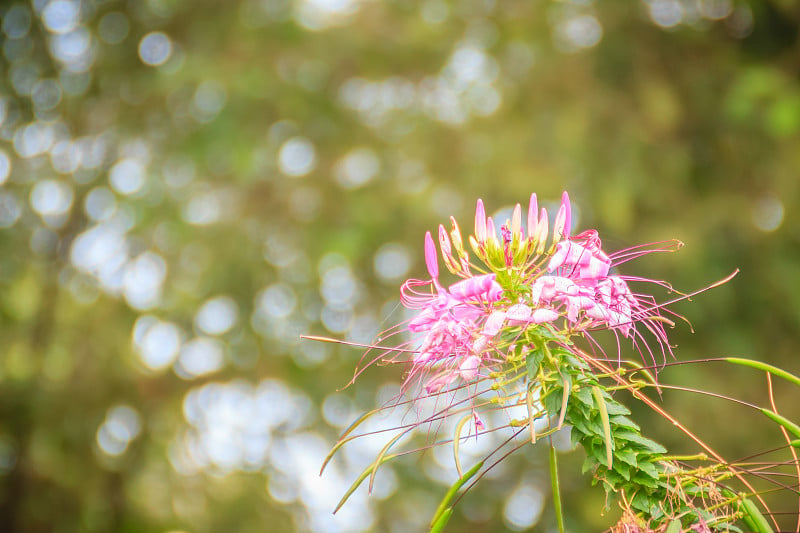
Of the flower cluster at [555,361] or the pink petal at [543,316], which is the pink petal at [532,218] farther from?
the pink petal at [543,316]

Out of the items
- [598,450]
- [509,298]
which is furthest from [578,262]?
[598,450]

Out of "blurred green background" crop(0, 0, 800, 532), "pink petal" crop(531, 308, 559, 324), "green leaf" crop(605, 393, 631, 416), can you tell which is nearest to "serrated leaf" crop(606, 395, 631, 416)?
"green leaf" crop(605, 393, 631, 416)

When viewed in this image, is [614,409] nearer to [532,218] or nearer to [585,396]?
[585,396]

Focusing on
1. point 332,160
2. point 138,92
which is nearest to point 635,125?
point 332,160

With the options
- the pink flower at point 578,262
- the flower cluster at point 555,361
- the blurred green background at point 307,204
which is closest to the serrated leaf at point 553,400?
the flower cluster at point 555,361

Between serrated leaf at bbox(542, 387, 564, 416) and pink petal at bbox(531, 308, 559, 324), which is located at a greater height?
pink petal at bbox(531, 308, 559, 324)

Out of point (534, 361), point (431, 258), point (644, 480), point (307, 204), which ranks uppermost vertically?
point (431, 258)

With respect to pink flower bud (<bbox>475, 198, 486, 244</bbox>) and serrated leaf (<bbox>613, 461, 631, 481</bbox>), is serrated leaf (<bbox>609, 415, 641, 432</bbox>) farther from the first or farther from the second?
pink flower bud (<bbox>475, 198, 486, 244</bbox>)

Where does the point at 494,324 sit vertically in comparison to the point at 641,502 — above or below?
above
